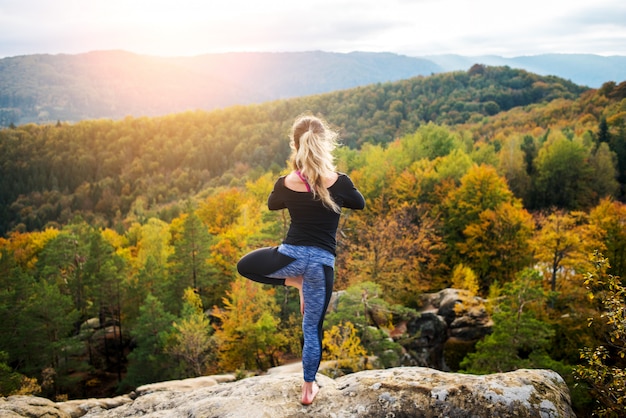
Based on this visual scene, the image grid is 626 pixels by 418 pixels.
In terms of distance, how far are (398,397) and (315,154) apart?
11.0 ft

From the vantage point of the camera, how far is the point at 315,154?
5102 mm

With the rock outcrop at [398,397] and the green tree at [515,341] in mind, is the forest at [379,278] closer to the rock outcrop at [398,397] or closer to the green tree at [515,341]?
the green tree at [515,341]

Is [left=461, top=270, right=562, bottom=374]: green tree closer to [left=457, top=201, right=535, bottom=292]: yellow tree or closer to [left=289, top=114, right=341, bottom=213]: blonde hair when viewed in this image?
[left=289, top=114, right=341, bottom=213]: blonde hair

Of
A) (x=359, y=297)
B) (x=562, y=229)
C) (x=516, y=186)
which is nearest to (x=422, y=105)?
(x=516, y=186)

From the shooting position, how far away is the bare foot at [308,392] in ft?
19.1

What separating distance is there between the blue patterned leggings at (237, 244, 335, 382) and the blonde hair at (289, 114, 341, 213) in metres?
0.67

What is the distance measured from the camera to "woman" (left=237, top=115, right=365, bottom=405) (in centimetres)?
516

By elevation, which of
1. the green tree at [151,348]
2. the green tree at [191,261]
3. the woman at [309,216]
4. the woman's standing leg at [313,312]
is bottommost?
the green tree at [151,348]

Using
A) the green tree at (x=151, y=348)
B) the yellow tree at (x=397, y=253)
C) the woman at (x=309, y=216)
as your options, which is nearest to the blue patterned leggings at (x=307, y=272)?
the woman at (x=309, y=216)

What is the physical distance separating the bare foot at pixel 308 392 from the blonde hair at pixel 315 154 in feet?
8.06

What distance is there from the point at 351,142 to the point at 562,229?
111m

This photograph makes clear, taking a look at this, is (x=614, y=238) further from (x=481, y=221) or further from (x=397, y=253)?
(x=397, y=253)

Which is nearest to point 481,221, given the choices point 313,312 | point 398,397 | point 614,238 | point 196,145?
point 614,238

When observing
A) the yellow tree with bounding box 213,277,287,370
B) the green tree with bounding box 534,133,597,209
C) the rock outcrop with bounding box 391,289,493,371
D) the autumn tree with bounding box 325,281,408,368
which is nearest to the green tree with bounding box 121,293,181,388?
the yellow tree with bounding box 213,277,287,370
